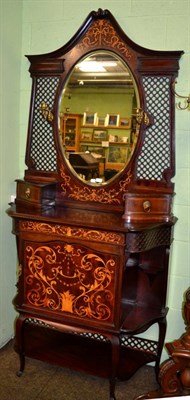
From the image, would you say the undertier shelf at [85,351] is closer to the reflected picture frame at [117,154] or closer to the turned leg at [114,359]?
the turned leg at [114,359]

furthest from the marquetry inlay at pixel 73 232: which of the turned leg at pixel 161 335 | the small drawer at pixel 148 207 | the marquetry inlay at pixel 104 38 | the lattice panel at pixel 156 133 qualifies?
the marquetry inlay at pixel 104 38

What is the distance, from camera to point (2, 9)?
201 centimetres

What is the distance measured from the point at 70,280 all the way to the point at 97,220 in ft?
1.12

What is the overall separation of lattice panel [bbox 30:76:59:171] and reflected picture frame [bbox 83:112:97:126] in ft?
0.76

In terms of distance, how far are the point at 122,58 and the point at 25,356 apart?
1.85 meters

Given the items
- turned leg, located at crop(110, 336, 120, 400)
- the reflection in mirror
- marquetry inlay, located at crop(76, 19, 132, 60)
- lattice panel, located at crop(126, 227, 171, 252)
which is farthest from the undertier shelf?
marquetry inlay, located at crop(76, 19, 132, 60)

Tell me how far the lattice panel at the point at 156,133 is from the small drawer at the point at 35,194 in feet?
1.77

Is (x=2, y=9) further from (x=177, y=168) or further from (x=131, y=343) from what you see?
(x=131, y=343)

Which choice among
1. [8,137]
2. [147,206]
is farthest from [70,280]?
[8,137]

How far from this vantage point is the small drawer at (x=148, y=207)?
175cm

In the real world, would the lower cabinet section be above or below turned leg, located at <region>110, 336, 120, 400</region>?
above

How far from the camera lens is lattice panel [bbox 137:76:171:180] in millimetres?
1935

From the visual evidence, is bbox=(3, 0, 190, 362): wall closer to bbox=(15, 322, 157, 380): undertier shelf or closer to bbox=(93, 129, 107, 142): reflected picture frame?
bbox=(15, 322, 157, 380): undertier shelf

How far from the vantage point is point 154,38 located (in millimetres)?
1947
